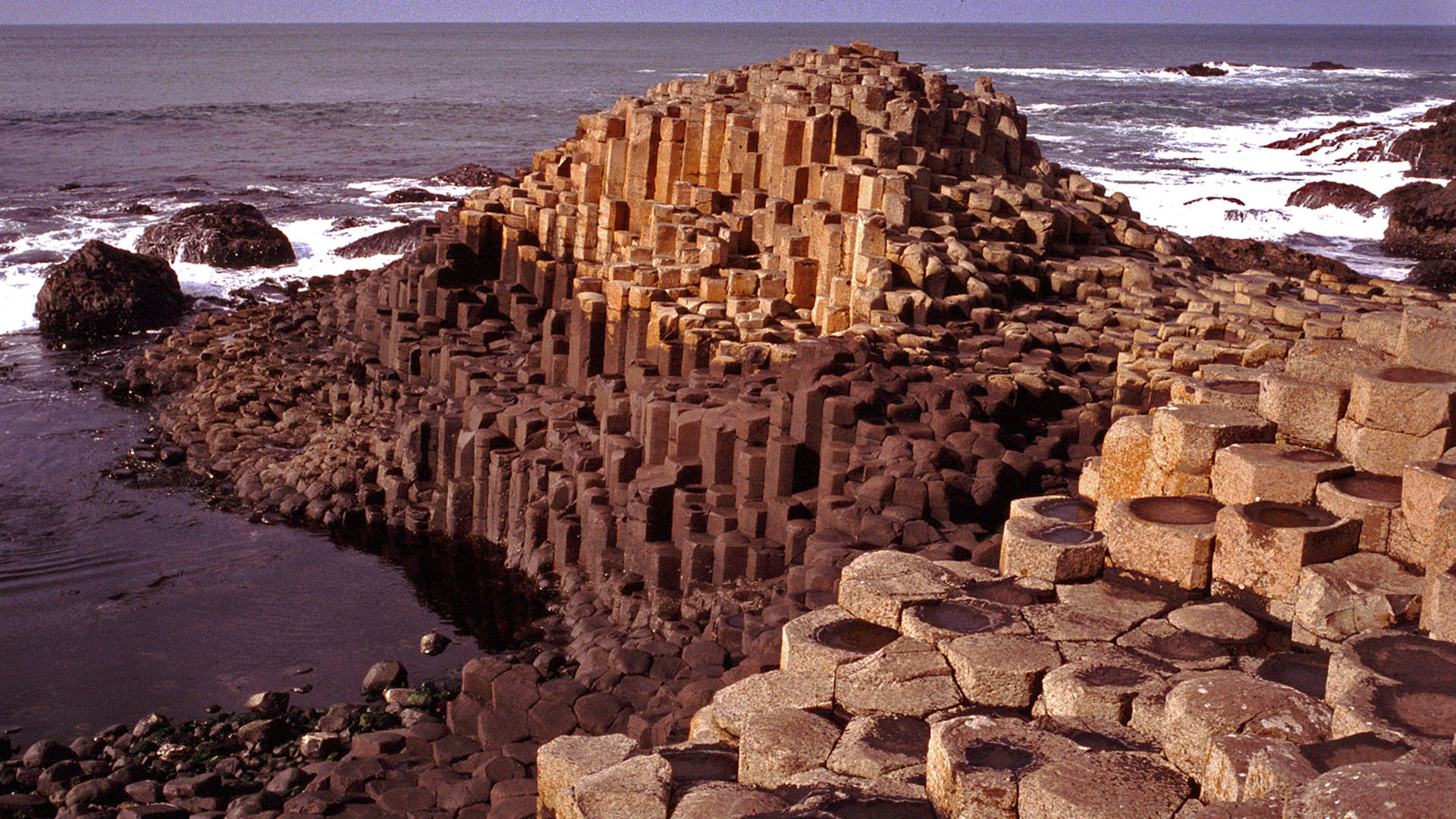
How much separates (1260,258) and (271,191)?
120 ft

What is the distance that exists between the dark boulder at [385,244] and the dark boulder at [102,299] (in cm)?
780

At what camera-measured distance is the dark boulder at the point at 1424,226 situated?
1455 inches

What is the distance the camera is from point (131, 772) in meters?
11.2

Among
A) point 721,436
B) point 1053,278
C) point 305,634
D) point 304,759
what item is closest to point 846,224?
point 1053,278

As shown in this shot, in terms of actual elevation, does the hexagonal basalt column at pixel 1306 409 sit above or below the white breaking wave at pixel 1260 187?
above

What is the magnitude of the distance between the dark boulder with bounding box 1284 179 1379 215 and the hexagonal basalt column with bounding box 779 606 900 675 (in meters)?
38.6

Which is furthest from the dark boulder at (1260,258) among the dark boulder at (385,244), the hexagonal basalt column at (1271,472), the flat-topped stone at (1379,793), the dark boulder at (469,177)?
the dark boulder at (469,177)

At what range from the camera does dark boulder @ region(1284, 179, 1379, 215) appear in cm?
4206

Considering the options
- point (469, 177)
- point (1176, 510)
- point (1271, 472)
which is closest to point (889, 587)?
point (1176, 510)

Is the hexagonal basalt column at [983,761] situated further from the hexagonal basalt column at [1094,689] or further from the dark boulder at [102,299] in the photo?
the dark boulder at [102,299]

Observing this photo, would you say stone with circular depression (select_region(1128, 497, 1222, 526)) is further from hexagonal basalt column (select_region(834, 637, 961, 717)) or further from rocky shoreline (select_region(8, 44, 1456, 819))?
hexagonal basalt column (select_region(834, 637, 961, 717))

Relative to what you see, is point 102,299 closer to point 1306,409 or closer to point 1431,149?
point 1306,409

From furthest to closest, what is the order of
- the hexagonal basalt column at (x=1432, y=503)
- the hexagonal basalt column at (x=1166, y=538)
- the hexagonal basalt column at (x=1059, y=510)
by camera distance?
the hexagonal basalt column at (x=1059, y=510) → the hexagonal basalt column at (x=1166, y=538) → the hexagonal basalt column at (x=1432, y=503)

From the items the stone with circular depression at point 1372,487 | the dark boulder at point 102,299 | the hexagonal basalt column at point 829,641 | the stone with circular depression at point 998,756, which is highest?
the stone with circular depression at point 1372,487
